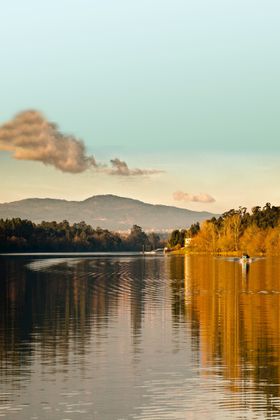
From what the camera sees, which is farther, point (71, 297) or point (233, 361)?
point (71, 297)

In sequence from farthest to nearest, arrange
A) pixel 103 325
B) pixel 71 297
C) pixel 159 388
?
1. pixel 71 297
2. pixel 103 325
3. pixel 159 388

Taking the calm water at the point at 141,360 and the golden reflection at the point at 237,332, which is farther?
the golden reflection at the point at 237,332

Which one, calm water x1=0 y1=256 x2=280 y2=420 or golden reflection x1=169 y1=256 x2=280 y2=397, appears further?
golden reflection x1=169 y1=256 x2=280 y2=397

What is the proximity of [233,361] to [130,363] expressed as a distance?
3.39m

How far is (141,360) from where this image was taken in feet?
101

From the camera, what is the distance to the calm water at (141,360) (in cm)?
2298

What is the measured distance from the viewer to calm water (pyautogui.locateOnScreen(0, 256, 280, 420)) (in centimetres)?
2298

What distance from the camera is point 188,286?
258 feet

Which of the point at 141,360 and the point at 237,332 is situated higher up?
the point at 237,332

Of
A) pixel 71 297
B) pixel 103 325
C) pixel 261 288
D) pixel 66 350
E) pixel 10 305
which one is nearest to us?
pixel 66 350

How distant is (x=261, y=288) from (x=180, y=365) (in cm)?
4363

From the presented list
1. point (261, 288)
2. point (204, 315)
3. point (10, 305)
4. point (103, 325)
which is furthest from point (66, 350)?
point (261, 288)

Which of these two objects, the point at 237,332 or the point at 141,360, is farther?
the point at 237,332

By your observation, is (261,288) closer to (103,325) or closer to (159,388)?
(103,325)
